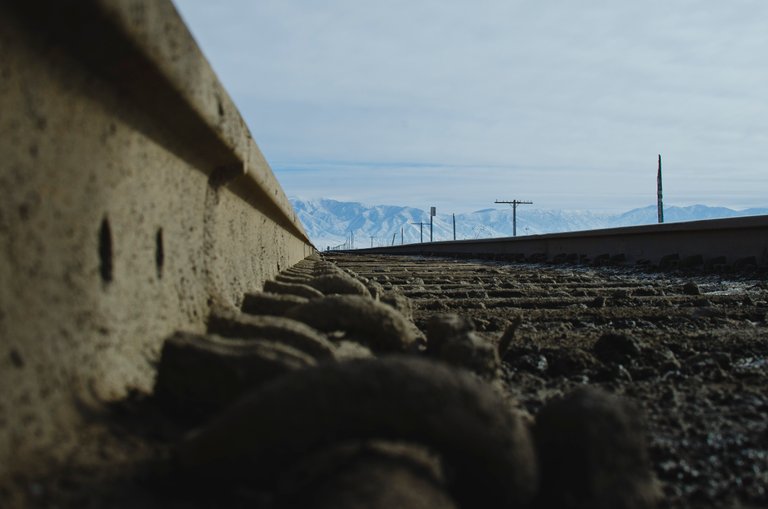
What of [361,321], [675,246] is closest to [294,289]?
[361,321]

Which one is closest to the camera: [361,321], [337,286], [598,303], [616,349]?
[361,321]

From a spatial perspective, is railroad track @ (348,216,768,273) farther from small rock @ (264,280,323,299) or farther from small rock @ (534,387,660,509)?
small rock @ (534,387,660,509)

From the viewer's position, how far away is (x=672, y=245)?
9.03 meters

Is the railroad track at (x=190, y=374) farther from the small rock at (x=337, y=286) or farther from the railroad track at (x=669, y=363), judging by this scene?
the small rock at (x=337, y=286)

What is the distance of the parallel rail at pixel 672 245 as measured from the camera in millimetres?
7547

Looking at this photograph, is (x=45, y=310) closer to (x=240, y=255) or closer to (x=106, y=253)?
(x=106, y=253)

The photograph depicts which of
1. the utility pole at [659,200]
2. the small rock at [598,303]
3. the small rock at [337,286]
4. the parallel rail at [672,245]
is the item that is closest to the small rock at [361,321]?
the small rock at [337,286]

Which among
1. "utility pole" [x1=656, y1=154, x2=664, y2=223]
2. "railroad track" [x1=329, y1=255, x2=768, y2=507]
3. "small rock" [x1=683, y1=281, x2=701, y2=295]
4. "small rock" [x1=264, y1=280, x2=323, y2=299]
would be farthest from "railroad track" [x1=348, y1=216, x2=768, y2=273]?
"utility pole" [x1=656, y1=154, x2=664, y2=223]

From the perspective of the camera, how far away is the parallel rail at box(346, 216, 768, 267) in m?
7.55

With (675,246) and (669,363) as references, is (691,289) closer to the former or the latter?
(669,363)

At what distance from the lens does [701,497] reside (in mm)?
1407

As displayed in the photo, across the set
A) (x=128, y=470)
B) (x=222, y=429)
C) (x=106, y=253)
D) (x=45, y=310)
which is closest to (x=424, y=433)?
(x=222, y=429)

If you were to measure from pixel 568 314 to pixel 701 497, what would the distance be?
2786mm

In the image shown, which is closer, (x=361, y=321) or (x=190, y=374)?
(x=190, y=374)
